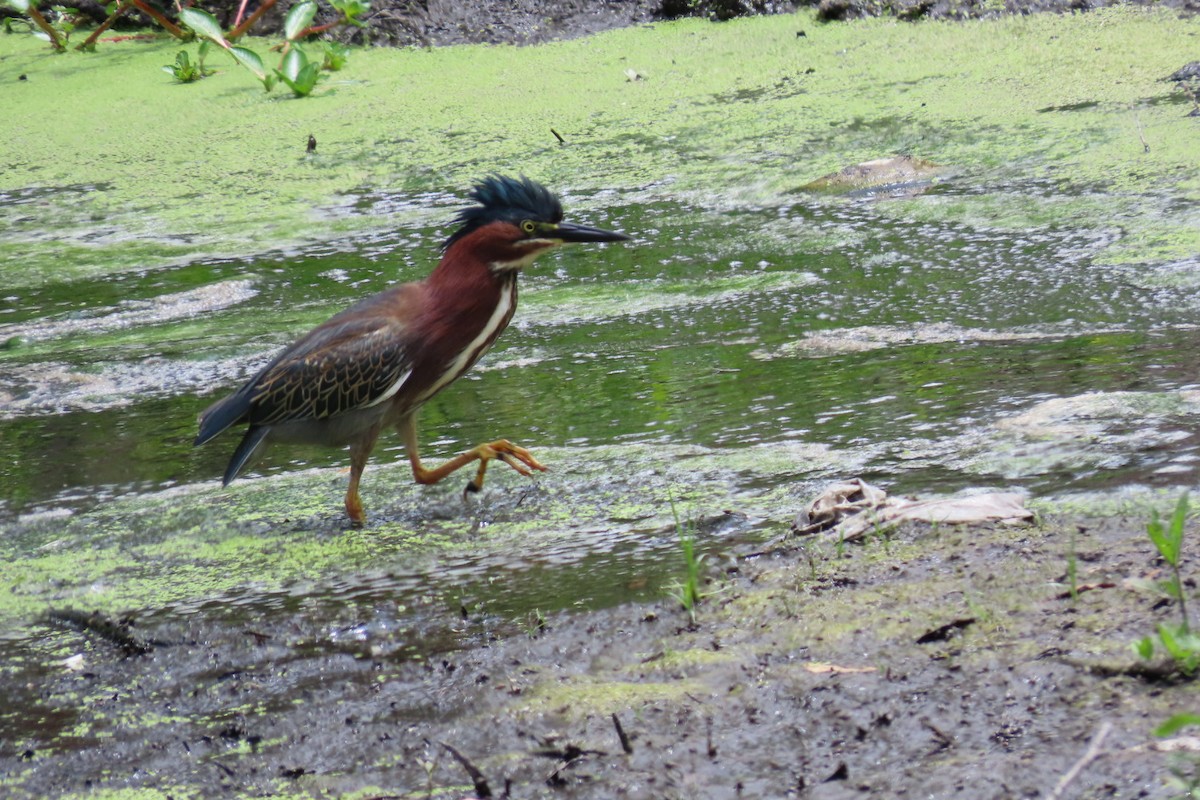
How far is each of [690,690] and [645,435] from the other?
1584mm

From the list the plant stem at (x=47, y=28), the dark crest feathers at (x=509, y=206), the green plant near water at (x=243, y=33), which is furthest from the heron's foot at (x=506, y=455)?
the plant stem at (x=47, y=28)

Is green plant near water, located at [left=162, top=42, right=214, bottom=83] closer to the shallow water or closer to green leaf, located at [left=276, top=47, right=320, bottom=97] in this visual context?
green leaf, located at [left=276, top=47, right=320, bottom=97]

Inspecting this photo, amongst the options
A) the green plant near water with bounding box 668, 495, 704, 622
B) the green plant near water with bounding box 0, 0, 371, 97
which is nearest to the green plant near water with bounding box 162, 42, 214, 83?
the green plant near water with bounding box 0, 0, 371, 97

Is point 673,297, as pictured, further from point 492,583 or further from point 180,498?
point 492,583

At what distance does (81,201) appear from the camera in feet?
23.4

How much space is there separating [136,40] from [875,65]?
4758mm

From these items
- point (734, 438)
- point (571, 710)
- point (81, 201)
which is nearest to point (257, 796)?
point (571, 710)

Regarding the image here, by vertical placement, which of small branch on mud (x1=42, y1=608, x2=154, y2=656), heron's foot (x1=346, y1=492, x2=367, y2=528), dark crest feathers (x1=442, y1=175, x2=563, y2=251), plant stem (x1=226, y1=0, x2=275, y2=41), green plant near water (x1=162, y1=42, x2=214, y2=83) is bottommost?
heron's foot (x1=346, y1=492, x2=367, y2=528)

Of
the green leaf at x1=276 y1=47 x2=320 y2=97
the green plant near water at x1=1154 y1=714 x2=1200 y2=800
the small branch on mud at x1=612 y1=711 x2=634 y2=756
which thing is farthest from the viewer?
the green leaf at x1=276 y1=47 x2=320 y2=97

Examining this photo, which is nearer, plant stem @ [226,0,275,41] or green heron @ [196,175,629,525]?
green heron @ [196,175,629,525]

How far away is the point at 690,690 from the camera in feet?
7.20

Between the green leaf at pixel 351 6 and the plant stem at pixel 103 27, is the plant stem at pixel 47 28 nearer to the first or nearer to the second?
the plant stem at pixel 103 27

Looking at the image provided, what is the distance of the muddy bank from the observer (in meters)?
1.92

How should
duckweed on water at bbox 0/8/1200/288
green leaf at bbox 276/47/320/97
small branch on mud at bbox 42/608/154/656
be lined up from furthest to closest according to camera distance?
1. green leaf at bbox 276/47/320/97
2. duckweed on water at bbox 0/8/1200/288
3. small branch on mud at bbox 42/608/154/656
